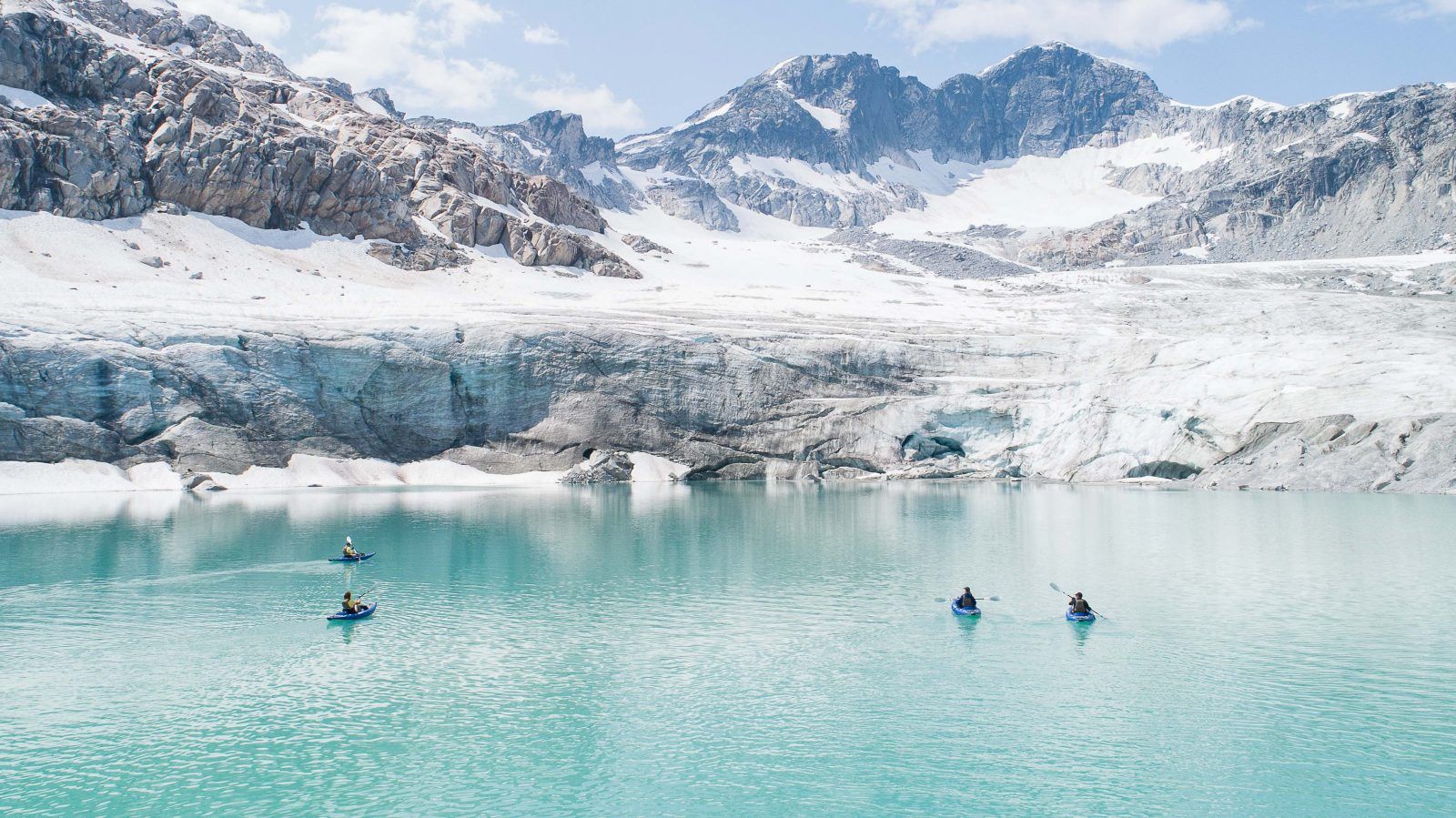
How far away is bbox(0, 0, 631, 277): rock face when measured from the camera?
85.9 m

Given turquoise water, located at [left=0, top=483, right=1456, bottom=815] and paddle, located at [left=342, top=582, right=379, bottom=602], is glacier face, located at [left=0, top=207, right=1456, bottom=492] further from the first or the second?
paddle, located at [left=342, top=582, right=379, bottom=602]

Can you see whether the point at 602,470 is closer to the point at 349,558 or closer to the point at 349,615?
the point at 349,558

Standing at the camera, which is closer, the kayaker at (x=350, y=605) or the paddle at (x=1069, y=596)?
the kayaker at (x=350, y=605)

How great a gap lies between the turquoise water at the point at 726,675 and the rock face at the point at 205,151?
196 feet

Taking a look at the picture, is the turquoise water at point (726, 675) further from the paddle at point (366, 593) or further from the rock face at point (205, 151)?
the rock face at point (205, 151)

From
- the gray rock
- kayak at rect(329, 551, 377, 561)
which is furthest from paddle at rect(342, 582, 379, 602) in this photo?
the gray rock

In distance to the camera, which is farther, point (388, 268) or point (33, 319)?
point (388, 268)

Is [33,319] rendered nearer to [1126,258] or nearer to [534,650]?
[534,650]

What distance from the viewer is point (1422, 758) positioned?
50.3 ft

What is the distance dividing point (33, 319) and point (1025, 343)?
219 ft

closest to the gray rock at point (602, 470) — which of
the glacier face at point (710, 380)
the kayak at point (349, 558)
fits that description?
the glacier face at point (710, 380)

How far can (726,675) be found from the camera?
65.9 ft

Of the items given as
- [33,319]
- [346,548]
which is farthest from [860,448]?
[33,319]

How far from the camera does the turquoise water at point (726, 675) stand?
Answer: 1451cm
